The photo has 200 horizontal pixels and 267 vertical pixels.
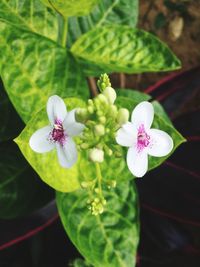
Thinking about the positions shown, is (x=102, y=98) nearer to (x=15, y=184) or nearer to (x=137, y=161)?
(x=137, y=161)

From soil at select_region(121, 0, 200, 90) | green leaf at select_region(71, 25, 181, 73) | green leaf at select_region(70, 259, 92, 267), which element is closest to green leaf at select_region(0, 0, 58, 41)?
green leaf at select_region(71, 25, 181, 73)

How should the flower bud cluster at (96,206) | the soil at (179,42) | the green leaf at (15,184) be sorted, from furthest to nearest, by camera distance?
the soil at (179,42) < the green leaf at (15,184) < the flower bud cluster at (96,206)

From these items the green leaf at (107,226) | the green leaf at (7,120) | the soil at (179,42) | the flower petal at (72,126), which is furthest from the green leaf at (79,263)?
the soil at (179,42)

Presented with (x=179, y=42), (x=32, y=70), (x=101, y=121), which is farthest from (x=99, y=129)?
(x=179, y=42)

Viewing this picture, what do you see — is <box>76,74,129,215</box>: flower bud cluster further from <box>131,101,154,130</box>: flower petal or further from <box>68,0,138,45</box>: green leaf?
<box>68,0,138,45</box>: green leaf

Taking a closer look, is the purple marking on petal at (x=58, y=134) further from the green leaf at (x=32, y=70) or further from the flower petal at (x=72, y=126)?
the green leaf at (x=32, y=70)

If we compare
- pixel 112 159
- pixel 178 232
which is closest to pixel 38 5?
pixel 112 159

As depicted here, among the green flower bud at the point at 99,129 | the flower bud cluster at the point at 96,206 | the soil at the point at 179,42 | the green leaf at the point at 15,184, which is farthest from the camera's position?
the soil at the point at 179,42
